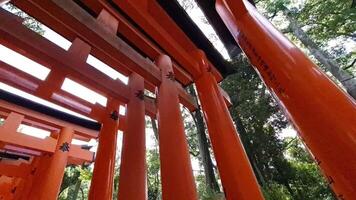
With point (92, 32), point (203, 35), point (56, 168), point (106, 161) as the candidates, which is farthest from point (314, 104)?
point (56, 168)

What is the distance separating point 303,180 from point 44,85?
8375 mm

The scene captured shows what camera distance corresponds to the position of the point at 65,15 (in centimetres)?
199

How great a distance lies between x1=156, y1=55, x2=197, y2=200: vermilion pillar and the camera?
1707 mm

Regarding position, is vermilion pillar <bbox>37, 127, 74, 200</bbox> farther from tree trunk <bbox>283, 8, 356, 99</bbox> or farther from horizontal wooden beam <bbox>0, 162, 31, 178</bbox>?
tree trunk <bbox>283, 8, 356, 99</bbox>

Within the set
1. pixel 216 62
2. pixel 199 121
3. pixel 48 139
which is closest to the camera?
pixel 216 62

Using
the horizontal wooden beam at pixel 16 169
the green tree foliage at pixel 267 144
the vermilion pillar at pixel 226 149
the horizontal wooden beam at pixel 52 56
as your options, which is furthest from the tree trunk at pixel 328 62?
the horizontal wooden beam at pixel 16 169

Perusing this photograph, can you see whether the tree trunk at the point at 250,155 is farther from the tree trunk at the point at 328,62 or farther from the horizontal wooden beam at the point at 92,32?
the horizontal wooden beam at the point at 92,32

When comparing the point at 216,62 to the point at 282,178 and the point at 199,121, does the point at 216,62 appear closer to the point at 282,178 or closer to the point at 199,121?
the point at 282,178

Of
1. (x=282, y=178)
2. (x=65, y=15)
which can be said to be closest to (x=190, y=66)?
(x=65, y=15)

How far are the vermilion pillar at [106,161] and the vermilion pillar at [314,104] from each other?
2.13 meters

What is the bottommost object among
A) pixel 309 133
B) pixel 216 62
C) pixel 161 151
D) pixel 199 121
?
pixel 309 133

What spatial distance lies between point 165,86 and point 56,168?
114 inches

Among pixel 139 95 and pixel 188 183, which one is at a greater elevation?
pixel 139 95

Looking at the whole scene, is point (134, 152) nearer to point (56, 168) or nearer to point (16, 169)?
point (56, 168)
